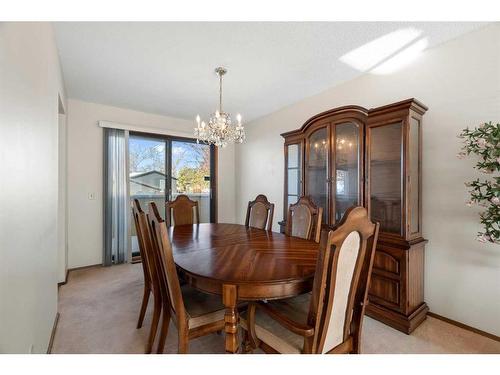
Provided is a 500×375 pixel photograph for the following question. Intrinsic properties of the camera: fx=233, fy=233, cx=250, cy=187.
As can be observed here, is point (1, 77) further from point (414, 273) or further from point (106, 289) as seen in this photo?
point (414, 273)

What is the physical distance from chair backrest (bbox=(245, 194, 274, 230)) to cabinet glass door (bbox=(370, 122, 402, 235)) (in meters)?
1.04

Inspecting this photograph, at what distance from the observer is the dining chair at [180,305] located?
124 cm

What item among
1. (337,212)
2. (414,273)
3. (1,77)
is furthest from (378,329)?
(1,77)

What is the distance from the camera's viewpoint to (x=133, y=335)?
6.12 ft

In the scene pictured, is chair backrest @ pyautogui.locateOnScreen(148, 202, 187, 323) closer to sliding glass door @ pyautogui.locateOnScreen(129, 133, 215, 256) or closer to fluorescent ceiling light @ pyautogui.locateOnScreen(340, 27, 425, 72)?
fluorescent ceiling light @ pyautogui.locateOnScreen(340, 27, 425, 72)

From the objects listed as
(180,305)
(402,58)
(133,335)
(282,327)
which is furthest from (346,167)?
(133,335)

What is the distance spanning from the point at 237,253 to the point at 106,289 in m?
2.06

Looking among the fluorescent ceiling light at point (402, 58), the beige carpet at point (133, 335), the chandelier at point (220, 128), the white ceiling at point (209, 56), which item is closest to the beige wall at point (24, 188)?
the beige carpet at point (133, 335)

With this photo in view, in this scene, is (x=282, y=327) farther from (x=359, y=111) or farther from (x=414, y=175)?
(x=359, y=111)

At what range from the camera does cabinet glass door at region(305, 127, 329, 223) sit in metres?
2.69

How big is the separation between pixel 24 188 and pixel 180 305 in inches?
37.4

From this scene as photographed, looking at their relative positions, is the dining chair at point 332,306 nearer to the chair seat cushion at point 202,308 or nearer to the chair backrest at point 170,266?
the chair seat cushion at point 202,308
